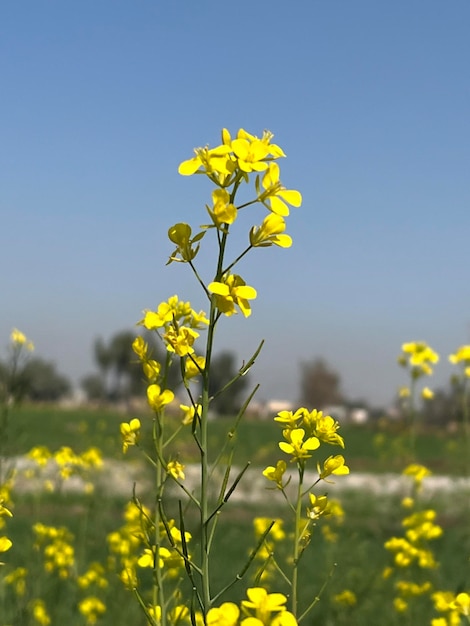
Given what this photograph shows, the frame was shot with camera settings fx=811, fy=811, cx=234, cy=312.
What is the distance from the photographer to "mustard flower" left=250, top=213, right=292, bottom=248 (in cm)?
145

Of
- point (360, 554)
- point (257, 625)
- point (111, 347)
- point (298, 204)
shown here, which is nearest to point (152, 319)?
point (298, 204)

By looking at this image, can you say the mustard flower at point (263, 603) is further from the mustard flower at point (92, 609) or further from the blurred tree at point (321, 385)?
the blurred tree at point (321, 385)

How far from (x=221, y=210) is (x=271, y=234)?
130 millimetres

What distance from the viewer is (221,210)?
4.52 ft

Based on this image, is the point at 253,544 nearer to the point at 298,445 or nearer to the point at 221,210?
the point at 298,445

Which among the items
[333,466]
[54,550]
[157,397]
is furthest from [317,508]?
[54,550]

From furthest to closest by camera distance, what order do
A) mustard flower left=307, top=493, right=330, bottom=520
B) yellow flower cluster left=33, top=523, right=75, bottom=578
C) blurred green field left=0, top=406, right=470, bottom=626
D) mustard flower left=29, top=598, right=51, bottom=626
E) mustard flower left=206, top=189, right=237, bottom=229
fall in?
blurred green field left=0, top=406, right=470, bottom=626
yellow flower cluster left=33, top=523, right=75, bottom=578
mustard flower left=29, top=598, right=51, bottom=626
mustard flower left=307, top=493, right=330, bottom=520
mustard flower left=206, top=189, right=237, bottom=229

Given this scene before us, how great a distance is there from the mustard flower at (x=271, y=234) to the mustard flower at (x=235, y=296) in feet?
0.34

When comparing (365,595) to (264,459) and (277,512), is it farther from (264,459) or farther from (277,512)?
(264,459)

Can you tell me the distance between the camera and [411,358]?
4535mm

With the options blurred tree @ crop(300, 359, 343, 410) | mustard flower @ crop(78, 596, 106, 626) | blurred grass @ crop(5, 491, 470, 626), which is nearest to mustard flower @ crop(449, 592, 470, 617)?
blurred grass @ crop(5, 491, 470, 626)

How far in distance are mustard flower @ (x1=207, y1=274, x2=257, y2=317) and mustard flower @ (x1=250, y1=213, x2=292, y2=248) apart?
10cm

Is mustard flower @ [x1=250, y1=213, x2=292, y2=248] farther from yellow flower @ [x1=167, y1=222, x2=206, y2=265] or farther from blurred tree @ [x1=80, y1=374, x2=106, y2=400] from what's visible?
blurred tree @ [x1=80, y1=374, x2=106, y2=400]

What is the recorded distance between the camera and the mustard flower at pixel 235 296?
138 cm
